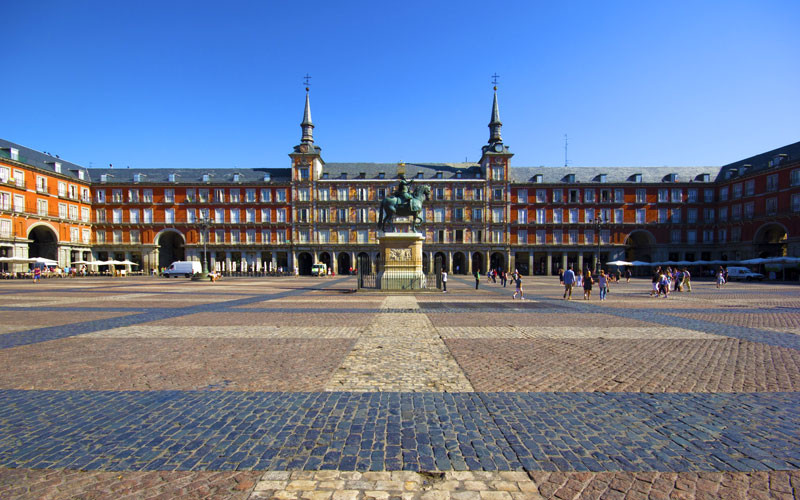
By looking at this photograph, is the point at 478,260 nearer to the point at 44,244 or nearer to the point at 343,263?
the point at 343,263

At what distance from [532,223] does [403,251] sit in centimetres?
3776

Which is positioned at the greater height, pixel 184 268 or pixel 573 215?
pixel 573 215

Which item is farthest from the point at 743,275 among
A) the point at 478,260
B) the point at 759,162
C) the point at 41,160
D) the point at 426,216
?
the point at 41,160

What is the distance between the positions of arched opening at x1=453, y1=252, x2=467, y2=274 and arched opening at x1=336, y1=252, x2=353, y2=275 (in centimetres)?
1530

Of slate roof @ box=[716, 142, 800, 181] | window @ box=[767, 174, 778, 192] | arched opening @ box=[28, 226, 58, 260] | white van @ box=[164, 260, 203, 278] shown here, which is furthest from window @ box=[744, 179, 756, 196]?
arched opening @ box=[28, 226, 58, 260]

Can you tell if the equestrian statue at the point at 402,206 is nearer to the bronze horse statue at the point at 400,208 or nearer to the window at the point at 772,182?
the bronze horse statue at the point at 400,208

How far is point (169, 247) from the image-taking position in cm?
5738

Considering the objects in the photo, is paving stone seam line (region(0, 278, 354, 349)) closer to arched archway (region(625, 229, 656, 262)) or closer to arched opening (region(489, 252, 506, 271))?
arched opening (region(489, 252, 506, 271))

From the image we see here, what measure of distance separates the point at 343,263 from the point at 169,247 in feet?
88.0

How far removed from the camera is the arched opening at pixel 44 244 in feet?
154

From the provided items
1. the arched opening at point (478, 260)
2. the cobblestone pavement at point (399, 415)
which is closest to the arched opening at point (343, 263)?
the arched opening at point (478, 260)

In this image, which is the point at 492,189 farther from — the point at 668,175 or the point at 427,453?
the point at 427,453

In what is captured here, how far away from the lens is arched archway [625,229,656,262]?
52.1 m

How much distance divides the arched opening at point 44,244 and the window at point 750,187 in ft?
277
